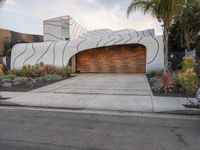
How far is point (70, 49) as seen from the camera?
24719mm

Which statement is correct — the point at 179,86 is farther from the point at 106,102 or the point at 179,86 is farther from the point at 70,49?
the point at 70,49

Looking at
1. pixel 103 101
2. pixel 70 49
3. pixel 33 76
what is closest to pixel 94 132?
pixel 103 101

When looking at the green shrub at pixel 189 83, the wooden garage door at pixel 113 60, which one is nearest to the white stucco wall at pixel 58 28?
the wooden garage door at pixel 113 60

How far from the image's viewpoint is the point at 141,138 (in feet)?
18.2

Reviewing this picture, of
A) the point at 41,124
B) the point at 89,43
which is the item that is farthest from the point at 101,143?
the point at 89,43

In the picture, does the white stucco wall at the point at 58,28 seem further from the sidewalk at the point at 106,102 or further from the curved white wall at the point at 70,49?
the sidewalk at the point at 106,102

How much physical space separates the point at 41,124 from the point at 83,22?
1317 inches

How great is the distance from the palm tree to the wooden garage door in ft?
25.3

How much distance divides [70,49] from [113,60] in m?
4.64

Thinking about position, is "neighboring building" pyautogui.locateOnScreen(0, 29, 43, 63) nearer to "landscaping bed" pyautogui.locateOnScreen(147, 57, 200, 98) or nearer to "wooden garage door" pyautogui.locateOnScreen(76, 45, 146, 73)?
"wooden garage door" pyautogui.locateOnScreen(76, 45, 146, 73)

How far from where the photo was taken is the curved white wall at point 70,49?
22031 mm

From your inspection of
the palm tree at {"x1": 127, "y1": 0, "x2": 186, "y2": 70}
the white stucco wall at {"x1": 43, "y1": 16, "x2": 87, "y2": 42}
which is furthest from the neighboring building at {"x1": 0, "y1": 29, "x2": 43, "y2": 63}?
the palm tree at {"x1": 127, "y1": 0, "x2": 186, "y2": 70}

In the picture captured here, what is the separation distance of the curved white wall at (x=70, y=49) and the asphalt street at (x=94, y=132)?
15.2m

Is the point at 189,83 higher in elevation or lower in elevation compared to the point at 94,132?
higher
